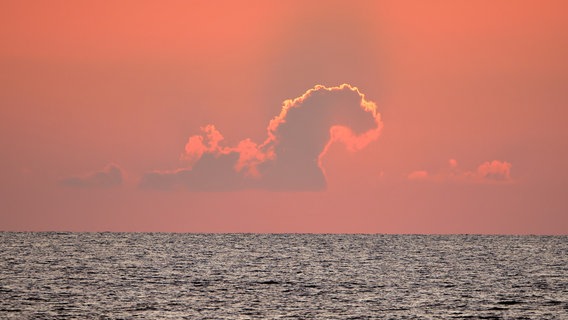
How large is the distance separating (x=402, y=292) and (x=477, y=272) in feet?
121

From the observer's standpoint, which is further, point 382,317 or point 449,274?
point 449,274

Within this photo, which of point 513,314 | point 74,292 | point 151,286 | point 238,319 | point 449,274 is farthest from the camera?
point 449,274

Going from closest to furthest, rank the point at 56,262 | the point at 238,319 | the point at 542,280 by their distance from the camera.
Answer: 1. the point at 238,319
2. the point at 542,280
3. the point at 56,262

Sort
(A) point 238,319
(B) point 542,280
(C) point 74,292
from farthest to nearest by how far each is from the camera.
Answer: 1. (B) point 542,280
2. (C) point 74,292
3. (A) point 238,319

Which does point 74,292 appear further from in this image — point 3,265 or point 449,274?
point 449,274

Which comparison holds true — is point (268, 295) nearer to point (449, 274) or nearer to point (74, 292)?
point (74, 292)

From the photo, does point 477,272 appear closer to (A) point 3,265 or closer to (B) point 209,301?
(B) point 209,301

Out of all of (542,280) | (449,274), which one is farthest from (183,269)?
(542,280)

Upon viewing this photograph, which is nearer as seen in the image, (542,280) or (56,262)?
(542,280)

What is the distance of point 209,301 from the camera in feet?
269

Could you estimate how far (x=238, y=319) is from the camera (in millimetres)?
70375

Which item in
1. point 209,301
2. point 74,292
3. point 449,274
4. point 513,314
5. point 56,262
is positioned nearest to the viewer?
point 513,314

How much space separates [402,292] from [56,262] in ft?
215

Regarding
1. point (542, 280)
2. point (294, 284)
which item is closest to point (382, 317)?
point (294, 284)
